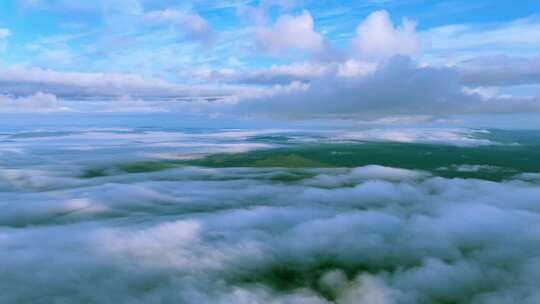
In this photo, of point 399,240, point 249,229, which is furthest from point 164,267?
point 399,240

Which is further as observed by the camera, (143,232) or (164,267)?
(143,232)

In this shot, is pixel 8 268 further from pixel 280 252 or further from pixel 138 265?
pixel 280 252

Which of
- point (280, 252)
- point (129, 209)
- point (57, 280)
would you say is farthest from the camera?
point (129, 209)

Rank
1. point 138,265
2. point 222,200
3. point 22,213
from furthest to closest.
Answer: point 222,200
point 22,213
point 138,265

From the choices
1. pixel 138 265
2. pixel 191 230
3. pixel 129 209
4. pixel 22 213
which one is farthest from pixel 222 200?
pixel 138 265

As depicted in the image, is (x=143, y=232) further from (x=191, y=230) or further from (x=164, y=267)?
(x=164, y=267)

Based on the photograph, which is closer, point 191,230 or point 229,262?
point 229,262

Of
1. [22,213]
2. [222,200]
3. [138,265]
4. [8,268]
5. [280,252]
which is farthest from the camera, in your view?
[222,200]

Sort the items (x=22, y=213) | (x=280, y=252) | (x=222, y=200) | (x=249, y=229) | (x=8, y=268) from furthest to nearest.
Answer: (x=222, y=200) → (x=22, y=213) → (x=249, y=229) → (x=280, y=252) → (x=8, y=268)
